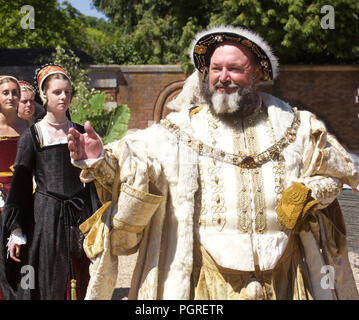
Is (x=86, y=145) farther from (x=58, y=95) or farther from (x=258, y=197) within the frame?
(x=58, y=95)

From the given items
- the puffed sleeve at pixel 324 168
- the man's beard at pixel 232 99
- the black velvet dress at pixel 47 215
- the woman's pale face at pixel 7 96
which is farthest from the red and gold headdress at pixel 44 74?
the puffed sleeve at pixel 324 168

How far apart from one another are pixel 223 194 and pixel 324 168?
1.83 feet

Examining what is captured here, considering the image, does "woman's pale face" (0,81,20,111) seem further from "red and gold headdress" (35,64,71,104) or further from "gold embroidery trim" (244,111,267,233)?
"gold embroidery trim" (244,111,267,233)

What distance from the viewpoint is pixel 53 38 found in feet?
71.8

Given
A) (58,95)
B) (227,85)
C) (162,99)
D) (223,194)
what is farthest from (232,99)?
(162,99)

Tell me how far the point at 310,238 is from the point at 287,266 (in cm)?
19

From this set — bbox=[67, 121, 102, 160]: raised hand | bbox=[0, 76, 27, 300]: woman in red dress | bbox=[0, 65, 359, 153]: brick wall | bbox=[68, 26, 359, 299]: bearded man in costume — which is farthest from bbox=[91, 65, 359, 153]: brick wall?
bbox=[67, 121, 102, 160]: raised hand

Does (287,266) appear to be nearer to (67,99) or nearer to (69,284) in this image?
(69,284)

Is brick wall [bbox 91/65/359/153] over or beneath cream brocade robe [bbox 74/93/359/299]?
over

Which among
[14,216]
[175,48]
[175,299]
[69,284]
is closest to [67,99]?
[14,216]

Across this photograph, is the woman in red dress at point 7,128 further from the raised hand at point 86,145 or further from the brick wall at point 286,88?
the brick wall at point 286,88

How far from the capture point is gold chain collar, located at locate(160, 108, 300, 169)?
296cm

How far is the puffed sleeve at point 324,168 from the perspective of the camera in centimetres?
292

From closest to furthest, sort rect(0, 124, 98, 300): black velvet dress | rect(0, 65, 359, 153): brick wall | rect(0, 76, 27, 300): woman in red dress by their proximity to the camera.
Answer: rect(0, 124, 98, 300): black velvet dress → rect(0, 76, 27, 300): woman in red dress → rect(0, 65, 359, 153): brick wall
